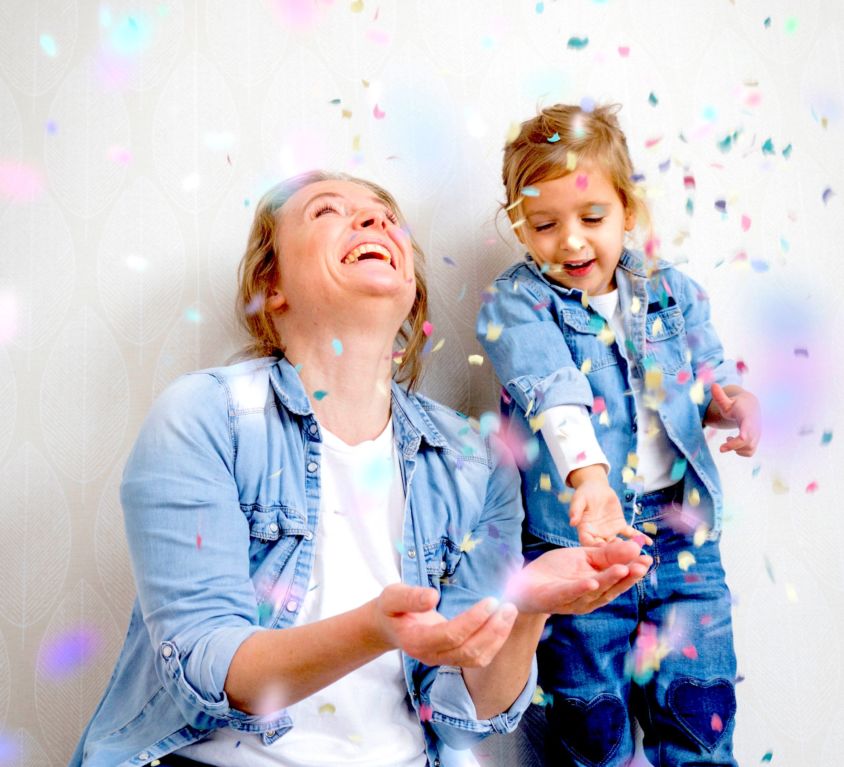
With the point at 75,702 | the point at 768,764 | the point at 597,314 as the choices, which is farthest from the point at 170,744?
the point at 768,764

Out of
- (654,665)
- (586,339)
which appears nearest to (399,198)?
(586,339)

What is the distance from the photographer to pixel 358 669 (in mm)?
1226

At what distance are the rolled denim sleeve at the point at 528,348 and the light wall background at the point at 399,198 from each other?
15cm

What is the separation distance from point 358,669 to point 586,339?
25.9 inches

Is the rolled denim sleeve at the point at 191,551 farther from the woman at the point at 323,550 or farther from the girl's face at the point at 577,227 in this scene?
the girl's face at the point at 577,227

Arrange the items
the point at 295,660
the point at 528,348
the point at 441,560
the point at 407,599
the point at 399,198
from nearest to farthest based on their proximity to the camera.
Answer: the point at 407,599
the point at 295,660
the point at 441,560
the point at 528,348
the point at 399,198

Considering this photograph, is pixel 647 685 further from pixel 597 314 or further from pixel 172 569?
pixel 172 569

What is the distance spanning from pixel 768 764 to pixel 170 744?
1.13 m

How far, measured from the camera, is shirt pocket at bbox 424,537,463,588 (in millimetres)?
1310

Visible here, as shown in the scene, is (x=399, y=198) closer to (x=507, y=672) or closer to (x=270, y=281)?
(x=270, y=281)

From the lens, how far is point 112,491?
157 centimetres

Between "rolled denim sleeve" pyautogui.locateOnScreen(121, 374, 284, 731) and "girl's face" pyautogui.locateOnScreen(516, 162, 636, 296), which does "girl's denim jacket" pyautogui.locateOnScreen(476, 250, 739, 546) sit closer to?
"girl's face" pyautogui.locateOnScreen(516, 162, 636, 296)

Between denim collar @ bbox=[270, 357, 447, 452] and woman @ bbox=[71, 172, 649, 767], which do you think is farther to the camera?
denim collar @ bbox=[270, 357, 447, 452]

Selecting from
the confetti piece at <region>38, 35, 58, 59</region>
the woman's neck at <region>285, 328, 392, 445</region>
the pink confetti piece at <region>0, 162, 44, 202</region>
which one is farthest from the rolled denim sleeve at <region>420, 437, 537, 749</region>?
the confetti piece at <region>38, 35, 58, 59</region>
